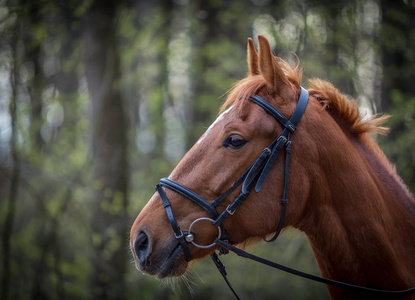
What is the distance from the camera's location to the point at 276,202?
7.29ft

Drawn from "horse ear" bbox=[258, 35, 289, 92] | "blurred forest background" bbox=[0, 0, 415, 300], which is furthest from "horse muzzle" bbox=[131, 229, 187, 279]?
"blurred forest background" bbox=[0, 0, 415, 300]

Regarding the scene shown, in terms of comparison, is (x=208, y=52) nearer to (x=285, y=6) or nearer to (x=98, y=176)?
(x=285, y=6)

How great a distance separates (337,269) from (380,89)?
505 cm

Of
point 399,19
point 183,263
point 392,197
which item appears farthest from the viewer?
point 399,19

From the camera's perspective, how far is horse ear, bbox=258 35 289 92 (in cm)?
218

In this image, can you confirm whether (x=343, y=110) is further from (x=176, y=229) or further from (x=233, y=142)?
(x=176, y=229)

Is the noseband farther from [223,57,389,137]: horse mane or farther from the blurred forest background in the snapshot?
the blurred forest background

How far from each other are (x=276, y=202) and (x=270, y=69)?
2.95 feet

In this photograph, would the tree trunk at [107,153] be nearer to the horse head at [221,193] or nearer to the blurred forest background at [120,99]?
the blurred forest background at [120,99]

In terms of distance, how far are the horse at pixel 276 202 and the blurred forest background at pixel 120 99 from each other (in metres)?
2.17

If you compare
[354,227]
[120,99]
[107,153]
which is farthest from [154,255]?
[120,99]

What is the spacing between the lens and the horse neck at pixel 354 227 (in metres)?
2.18

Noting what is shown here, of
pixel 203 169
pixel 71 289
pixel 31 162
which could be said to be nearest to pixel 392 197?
pixel 203 169

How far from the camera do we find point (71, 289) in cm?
530
